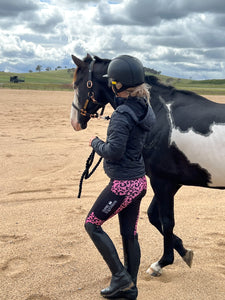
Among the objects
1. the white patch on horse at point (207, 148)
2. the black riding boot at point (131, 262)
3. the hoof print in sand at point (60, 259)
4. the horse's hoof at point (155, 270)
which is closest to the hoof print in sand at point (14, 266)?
the hoof print in sand at point (60, 259)

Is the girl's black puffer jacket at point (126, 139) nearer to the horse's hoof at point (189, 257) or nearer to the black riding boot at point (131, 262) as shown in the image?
the black riding boot at point (131, 262)

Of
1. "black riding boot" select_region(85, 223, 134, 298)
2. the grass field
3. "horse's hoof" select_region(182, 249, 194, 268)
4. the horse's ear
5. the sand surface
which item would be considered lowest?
the sand surface

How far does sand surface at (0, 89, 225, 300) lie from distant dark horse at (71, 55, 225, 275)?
0.39 metres

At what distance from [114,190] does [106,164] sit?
0.87ft

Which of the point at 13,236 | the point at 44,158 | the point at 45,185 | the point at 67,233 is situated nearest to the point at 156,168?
the point at 67,233

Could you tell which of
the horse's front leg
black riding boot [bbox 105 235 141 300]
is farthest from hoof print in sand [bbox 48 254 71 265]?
the horse's front leg

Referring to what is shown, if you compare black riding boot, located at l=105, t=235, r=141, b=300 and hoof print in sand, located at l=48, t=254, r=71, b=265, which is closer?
black riding boot, located at l=105, t=235, r=141, b=300

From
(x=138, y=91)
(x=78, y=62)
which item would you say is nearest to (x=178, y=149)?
(x=138, y=91)

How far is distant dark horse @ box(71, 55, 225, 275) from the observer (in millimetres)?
3594

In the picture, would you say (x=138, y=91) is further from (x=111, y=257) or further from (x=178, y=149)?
(x=111, y=257)

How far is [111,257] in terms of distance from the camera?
3107 mm

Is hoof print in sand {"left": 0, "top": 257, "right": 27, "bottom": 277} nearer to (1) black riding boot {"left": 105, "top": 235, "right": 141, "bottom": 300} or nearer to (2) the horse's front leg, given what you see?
(1) black riding boot {"left": 105, "top": 235, "right": 141, "bottom": 300}

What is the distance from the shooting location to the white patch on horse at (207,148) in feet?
11.6

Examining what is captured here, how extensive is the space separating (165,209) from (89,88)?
67.8 inches
